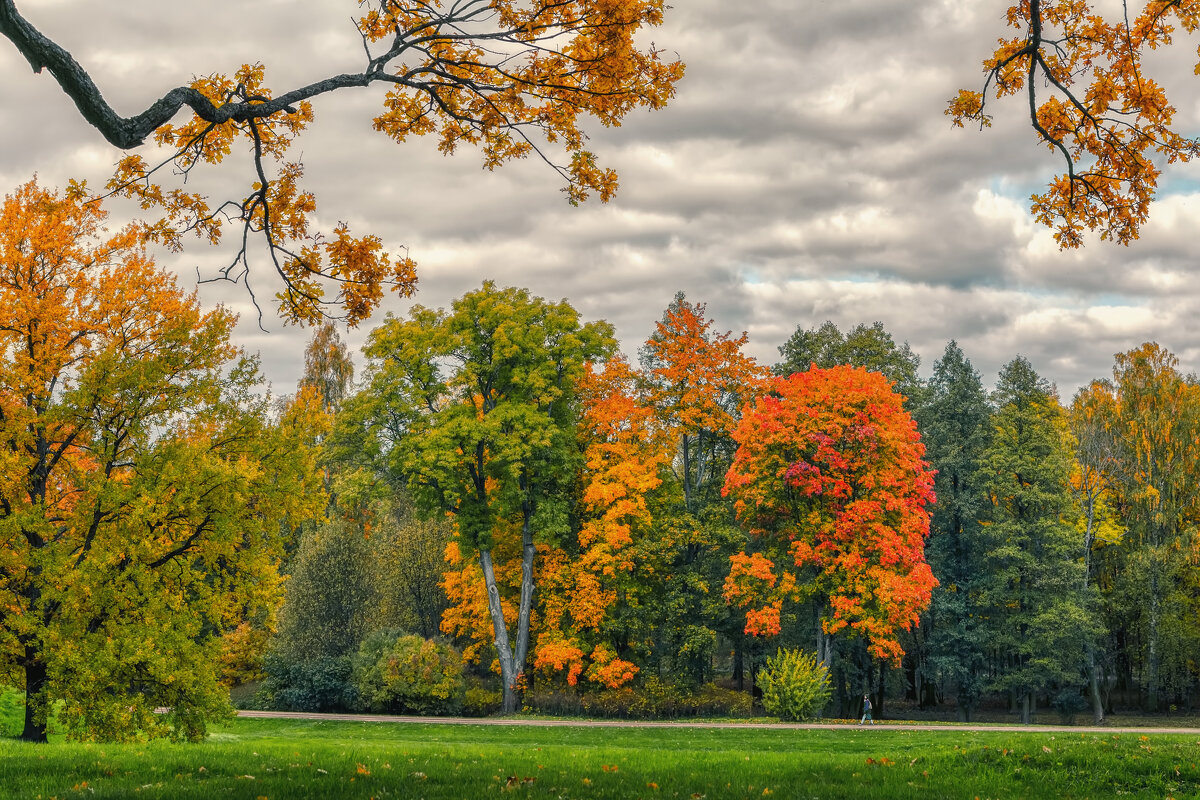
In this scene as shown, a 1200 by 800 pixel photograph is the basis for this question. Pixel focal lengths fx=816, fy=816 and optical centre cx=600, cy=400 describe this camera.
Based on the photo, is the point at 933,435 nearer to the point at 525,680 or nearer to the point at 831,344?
the point at 831,344

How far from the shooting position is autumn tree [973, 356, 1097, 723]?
33594 millimetres

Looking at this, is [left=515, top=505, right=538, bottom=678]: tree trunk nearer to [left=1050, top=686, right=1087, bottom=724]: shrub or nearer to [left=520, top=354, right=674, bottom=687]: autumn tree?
[left=520, top=354, right=674, bottom=687]: autumn tree

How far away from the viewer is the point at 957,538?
1460 inches

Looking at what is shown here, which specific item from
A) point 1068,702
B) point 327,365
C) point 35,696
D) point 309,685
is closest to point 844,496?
point 1068,702

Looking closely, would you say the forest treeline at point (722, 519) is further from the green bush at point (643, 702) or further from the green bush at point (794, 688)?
the green bush at point (794, 688)

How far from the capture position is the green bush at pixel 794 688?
26.5 meters

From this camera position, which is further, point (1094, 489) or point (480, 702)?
point (1094, 489)

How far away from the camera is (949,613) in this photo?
35.3 meters

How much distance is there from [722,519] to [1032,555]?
1338cm

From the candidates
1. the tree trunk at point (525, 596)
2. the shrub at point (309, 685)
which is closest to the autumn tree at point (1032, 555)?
the tree trunk at point (525, 596)

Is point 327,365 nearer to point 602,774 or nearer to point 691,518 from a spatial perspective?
point 691,518

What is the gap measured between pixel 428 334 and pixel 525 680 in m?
13.6

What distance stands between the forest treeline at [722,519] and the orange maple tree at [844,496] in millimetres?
103

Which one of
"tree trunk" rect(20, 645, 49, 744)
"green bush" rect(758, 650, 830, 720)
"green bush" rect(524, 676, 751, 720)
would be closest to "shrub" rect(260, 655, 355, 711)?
Result: "green bush" rect(524, 676, 751, 720)
